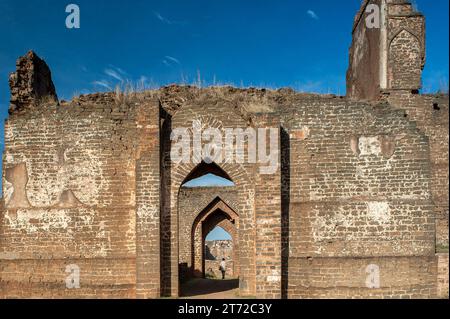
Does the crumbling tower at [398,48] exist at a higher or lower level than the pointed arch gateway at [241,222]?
higher

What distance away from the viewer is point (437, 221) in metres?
13.0

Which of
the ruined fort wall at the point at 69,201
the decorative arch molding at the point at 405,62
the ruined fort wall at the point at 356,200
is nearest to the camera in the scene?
the ruined fort wall at the point at 356,200

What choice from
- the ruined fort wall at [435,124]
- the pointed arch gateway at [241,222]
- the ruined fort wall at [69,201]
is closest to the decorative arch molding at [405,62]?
the ruined fort wall at [435,124]

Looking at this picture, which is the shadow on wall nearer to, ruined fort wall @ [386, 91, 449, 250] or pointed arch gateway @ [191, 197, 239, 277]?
ruined fort wall @ [386, 91, 449, 250]

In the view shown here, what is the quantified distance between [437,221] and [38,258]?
36.8ft

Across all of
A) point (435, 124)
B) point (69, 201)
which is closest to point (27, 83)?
point (69, 201)

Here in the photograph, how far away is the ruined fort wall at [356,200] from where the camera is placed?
10.1 m

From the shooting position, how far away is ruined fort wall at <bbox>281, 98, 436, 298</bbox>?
33.0 ft

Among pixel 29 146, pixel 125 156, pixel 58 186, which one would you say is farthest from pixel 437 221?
pixel 29 146

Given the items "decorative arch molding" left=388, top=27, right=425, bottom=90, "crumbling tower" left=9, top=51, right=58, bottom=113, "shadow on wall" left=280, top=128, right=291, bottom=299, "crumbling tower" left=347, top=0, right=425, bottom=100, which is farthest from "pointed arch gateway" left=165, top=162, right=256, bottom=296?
"decorative arch molding" left=388, top=27, right=425, bottom=90

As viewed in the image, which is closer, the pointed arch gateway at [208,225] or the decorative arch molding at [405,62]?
the decorative arch molding at [405,62]

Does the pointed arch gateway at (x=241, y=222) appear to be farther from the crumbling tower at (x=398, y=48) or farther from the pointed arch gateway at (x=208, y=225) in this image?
the pointed arch gateway at (x=208, y=225)

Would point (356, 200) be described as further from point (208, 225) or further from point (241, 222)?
point (208, 225)

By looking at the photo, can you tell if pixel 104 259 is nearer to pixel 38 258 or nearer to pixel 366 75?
pixel 38 258
